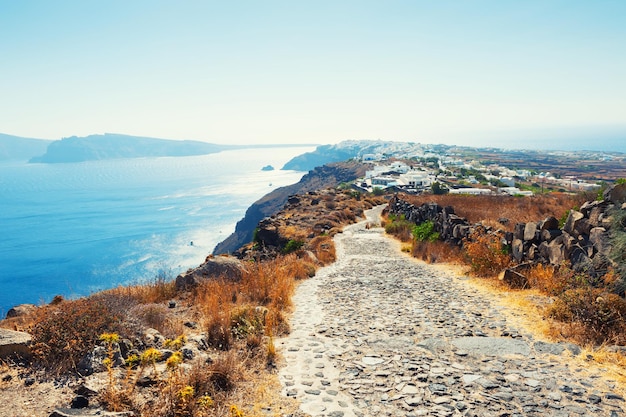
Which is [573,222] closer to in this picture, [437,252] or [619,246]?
[619,246]

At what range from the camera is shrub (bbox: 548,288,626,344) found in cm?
608

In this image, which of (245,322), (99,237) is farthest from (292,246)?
(99,237)

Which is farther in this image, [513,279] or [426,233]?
[426,233]

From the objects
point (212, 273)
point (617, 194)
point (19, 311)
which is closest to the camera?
point (617, 194)

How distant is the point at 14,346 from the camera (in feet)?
16.3

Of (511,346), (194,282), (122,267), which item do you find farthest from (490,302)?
(122,267)

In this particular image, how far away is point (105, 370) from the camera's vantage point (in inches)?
189

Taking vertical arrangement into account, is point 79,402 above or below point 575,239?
below

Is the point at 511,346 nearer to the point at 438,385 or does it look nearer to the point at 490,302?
the point at 438,385

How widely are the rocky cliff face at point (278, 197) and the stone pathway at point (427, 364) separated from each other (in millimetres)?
71365

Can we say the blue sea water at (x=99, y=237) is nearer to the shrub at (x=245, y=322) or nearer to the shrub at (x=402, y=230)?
the shrub at (x=402, y=230)

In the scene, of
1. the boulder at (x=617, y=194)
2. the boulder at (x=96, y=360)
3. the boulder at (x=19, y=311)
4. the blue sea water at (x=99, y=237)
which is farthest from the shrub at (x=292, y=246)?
the blue sea water at (x=99, y=237)

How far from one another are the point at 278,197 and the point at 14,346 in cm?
14014

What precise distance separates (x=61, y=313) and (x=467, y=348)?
6.79 m
